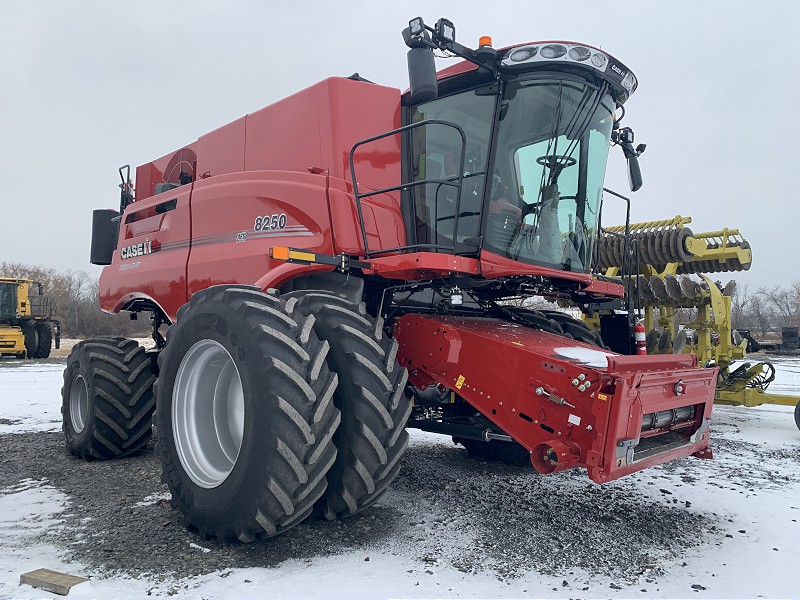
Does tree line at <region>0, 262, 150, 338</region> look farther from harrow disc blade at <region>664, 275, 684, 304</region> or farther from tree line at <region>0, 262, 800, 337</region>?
harrow disc blade at <region>664, 275, 684, 304</region>

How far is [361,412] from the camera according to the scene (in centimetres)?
330

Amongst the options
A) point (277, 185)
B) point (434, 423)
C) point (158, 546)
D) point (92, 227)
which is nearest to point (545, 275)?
point (434, 423)

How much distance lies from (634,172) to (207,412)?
3.80m

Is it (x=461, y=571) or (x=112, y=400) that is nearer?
(x=461, y=571)

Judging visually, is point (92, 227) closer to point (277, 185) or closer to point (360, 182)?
point (277, 185)

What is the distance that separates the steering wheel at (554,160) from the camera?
13.6 ft

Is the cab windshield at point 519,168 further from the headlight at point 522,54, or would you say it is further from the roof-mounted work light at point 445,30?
the roof-mounted work light at point 445,30

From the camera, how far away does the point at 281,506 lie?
122 inches

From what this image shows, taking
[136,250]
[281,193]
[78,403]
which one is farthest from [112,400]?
[281,193]

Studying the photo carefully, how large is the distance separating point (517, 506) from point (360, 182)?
249cm

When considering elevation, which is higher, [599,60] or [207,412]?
[599,60]

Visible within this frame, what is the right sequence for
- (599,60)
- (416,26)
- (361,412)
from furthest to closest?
(599,60), (416,26), (361,412)

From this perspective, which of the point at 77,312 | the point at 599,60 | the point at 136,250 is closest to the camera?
the point at 599,60

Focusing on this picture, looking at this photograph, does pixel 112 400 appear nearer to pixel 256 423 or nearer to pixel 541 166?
pixel 256 423
